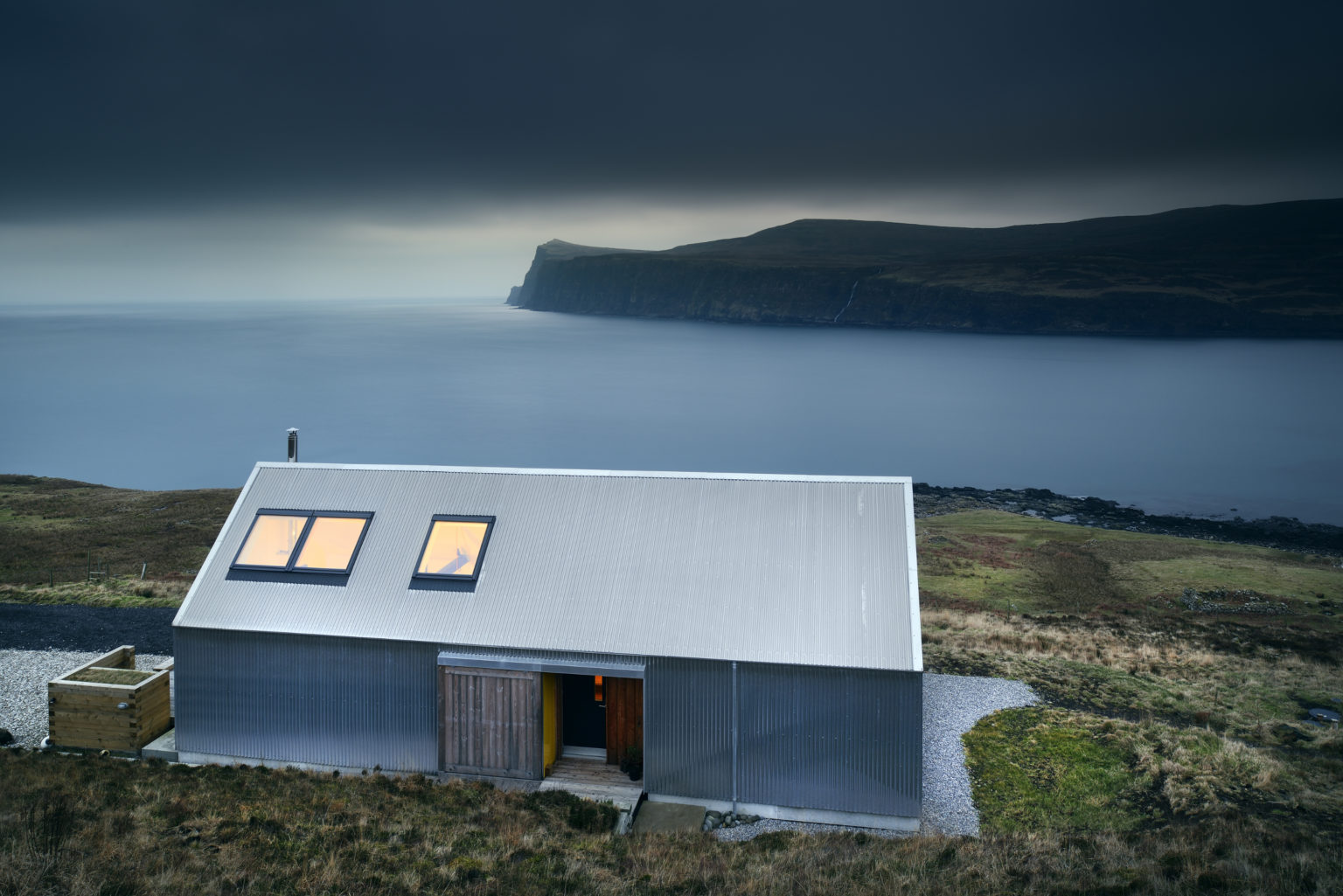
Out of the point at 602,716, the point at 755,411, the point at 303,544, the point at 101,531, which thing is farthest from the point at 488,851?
the point at 755,411

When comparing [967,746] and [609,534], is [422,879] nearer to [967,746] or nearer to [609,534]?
[609,534]

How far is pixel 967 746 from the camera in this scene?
16375 mm

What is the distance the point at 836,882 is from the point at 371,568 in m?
9.46

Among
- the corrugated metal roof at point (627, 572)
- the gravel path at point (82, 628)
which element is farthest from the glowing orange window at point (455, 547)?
the gravel path at point (82, 628)

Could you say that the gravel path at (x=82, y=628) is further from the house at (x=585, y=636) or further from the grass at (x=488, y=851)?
the grass at (x=488, y=851)

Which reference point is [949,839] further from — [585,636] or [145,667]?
[145,667]

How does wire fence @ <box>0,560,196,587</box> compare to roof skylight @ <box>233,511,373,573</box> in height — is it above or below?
below

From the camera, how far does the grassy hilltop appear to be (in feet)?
32.9

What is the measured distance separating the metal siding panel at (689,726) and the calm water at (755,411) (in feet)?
219

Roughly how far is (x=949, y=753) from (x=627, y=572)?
23.2 ft

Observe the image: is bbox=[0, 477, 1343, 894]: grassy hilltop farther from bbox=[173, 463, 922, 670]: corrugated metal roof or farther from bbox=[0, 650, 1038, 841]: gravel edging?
bbox=[173, 463, 922, 670]: corrugated metal roof

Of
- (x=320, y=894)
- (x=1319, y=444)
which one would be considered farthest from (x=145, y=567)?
(x=1319, y=444)

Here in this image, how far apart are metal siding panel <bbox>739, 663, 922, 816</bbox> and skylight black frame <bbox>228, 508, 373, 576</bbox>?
741 cm

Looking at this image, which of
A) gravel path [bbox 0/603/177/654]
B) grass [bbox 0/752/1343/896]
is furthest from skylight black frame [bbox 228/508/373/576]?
gravel path [bbox 0/603/177/654]
